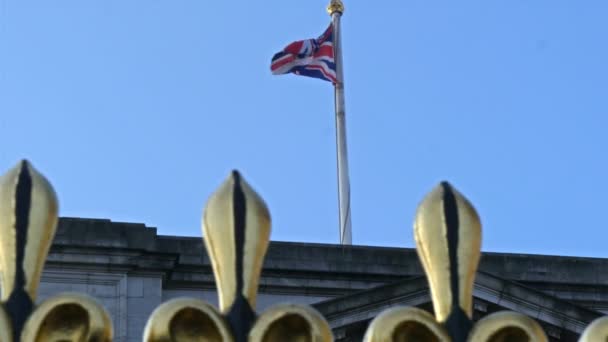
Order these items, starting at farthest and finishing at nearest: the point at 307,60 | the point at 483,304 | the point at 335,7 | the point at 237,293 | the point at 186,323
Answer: the point at 335,7 < the point at 307,60 < the point at 483,304 < the point at 237,293 < the point at 186,323

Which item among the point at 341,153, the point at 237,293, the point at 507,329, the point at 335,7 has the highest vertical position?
the point at 335,7

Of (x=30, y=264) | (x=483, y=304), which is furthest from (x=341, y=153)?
(x=30, y=264)

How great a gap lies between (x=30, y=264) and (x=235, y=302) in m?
0.56

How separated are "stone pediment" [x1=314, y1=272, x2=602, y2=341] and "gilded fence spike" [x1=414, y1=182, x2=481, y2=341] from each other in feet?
89.1

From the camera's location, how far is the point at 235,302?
624cm

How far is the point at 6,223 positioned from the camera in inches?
244

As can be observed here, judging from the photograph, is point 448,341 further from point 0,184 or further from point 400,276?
point 400,276

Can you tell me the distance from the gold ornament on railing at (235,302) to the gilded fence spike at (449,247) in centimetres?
38

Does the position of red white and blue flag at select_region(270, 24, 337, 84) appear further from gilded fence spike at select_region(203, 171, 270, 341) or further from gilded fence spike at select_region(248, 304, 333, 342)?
gilded fence spike at select_region(248, 304, 333, 342)

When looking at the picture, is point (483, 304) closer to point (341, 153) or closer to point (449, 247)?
point (341, 153)

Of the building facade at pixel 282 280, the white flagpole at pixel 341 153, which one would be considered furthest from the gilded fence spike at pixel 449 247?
the white flagpole at pixel 341 153

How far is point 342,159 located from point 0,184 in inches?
1357

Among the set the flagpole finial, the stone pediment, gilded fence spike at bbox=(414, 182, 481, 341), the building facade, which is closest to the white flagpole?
the flagpole finial

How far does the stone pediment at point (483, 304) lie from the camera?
33.8 m
